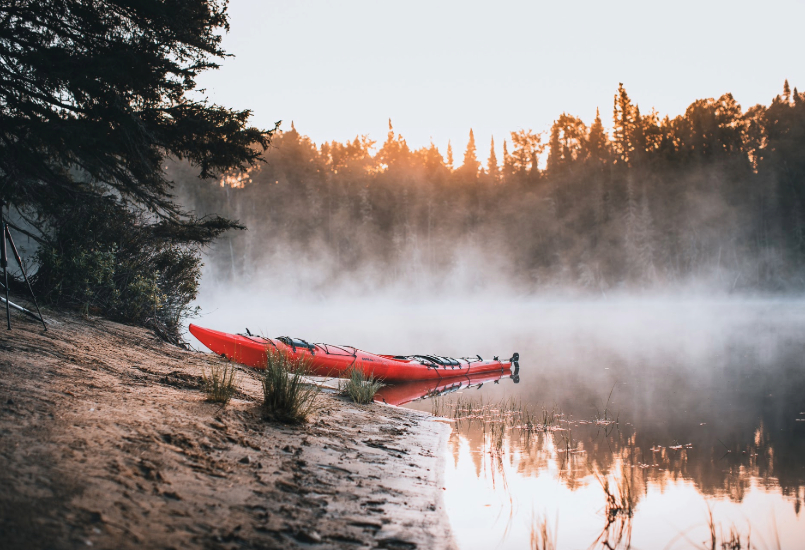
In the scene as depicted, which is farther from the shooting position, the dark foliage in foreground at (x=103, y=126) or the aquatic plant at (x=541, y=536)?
the dark foliage in foreground at (x=103, y=126)

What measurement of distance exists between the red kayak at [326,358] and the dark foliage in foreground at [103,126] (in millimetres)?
1459

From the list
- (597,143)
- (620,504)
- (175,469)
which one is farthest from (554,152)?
(175,469)

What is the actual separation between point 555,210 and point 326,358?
50882 mm

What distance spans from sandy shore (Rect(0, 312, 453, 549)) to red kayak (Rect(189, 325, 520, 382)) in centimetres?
378

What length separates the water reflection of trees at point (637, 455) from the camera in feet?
18.6

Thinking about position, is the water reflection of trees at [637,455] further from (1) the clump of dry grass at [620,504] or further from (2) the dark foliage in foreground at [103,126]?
(2) the dark foliage in foreground at [103,126]

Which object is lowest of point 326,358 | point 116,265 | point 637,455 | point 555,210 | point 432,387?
point 637,455

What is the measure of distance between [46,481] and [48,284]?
22.3ft

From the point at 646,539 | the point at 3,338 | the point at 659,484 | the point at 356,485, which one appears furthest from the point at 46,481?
the point at 659,484

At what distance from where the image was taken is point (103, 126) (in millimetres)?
7383

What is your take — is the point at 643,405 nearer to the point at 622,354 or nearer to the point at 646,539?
the point at 646,539

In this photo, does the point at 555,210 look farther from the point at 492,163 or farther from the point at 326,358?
the point at 326,358

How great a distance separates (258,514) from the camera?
2.84 metres

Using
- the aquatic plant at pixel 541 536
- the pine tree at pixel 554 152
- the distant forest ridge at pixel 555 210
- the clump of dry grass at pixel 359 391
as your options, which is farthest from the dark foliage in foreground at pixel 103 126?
the pine tree at pixel 554 152
